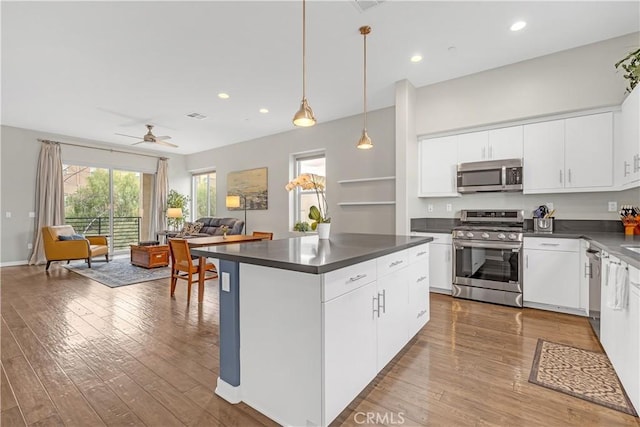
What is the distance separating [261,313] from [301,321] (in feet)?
0.95

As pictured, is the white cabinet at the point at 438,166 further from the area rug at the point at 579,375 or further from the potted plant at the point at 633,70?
the area rug at the point at 579,375

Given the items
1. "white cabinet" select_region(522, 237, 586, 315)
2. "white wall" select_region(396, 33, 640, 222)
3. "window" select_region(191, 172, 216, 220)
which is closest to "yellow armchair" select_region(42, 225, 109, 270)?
"window" select_region(191, 172, 216, 220)

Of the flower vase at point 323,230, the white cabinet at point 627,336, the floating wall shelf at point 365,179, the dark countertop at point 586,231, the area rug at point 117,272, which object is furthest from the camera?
the floating wall shelf at point 365,179

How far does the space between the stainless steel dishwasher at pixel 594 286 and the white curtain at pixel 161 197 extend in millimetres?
8945

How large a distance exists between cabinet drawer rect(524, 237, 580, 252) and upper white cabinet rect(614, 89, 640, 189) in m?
0.72

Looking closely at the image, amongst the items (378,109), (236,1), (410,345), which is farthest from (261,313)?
(378,109)

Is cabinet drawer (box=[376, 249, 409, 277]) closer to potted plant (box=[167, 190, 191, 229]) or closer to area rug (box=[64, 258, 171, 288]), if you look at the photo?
area rug (box=[64, 258, 171, 288])

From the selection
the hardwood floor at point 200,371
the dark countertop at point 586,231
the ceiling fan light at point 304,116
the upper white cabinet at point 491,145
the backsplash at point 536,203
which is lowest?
the hardwood floor at point 200,371

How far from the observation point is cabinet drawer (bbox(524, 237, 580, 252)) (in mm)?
3092

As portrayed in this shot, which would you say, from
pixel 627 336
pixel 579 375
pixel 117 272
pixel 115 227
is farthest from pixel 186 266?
pixel 115 227

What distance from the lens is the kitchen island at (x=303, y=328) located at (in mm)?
1437

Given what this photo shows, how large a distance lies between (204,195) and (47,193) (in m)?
3.52

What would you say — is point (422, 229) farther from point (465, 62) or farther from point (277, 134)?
point (277, 134)

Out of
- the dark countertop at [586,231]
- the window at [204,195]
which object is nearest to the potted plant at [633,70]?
the dark countertop at [586,231]
